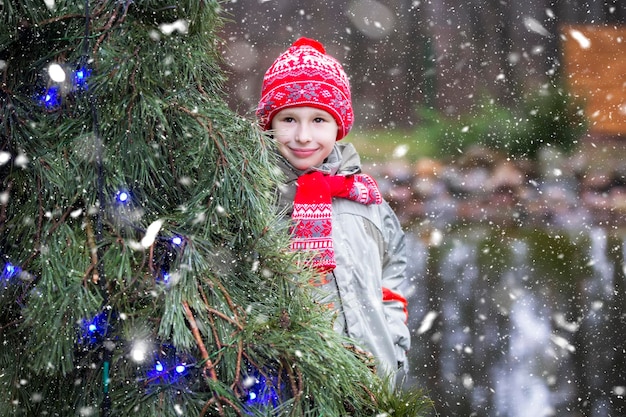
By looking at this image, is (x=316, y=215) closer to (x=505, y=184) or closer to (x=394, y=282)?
(x=394, y=282)

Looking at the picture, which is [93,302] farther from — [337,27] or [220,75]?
[337,27]

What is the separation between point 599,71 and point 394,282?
148 centimetres

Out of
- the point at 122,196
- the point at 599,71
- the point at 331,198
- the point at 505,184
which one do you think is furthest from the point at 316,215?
the point at 599,71

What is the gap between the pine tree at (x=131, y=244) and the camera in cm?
95

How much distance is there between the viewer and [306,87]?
65.8 inches

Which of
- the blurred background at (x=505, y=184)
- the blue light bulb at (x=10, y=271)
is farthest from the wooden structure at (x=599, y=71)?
the blue light bulb at (x=10, y=271)

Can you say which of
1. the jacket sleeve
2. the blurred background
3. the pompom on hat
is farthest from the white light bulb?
the blurred background

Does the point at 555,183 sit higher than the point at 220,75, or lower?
higher

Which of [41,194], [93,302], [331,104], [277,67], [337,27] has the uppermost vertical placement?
[337,27]

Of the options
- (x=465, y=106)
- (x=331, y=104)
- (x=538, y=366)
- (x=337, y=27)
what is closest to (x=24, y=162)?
(x=331, y=104)

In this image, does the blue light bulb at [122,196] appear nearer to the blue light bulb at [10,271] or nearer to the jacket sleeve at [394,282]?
the blue light bulb at [10,271]

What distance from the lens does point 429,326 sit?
9.37 feet

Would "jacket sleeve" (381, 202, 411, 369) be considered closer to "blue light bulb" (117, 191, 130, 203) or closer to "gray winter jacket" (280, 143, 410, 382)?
"gray winter jacket" (280, 143, 410, 382)

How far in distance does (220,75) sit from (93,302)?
41cm
